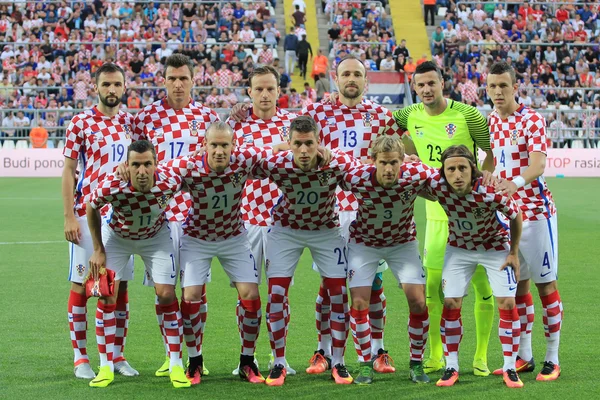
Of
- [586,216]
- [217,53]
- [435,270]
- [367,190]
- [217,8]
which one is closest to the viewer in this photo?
[367,190]

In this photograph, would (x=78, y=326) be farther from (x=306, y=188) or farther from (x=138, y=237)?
(x=306, y=188)

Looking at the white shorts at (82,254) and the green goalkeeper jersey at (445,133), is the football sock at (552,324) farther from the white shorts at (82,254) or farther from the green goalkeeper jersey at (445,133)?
the white shorts at (82,254)

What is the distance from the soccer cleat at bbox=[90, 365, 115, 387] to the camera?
730cm

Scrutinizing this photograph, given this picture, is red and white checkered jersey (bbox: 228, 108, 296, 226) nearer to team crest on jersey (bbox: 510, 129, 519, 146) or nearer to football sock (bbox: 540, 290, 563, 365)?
team crest on jersey (bbox: 510, 129, 519, 146)

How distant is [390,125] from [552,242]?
5.76ft

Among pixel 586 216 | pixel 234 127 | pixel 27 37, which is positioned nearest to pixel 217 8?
pixel 27 37

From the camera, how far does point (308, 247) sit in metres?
7.66

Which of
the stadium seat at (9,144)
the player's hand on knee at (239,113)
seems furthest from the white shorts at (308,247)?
the stadium seat at (9,144)

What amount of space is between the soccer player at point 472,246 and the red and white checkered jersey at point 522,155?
0.36 meters

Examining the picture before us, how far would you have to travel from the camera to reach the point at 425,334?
7520 mm

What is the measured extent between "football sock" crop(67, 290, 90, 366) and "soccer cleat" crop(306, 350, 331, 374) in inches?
71.9

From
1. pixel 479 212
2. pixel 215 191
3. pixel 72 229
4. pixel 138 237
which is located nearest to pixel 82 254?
pixel 72 229

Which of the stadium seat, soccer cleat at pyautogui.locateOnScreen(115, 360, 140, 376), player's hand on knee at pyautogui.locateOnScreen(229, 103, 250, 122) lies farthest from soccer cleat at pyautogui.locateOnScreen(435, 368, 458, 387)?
the stadium seat

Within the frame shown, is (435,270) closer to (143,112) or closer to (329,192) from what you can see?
(329,192)
